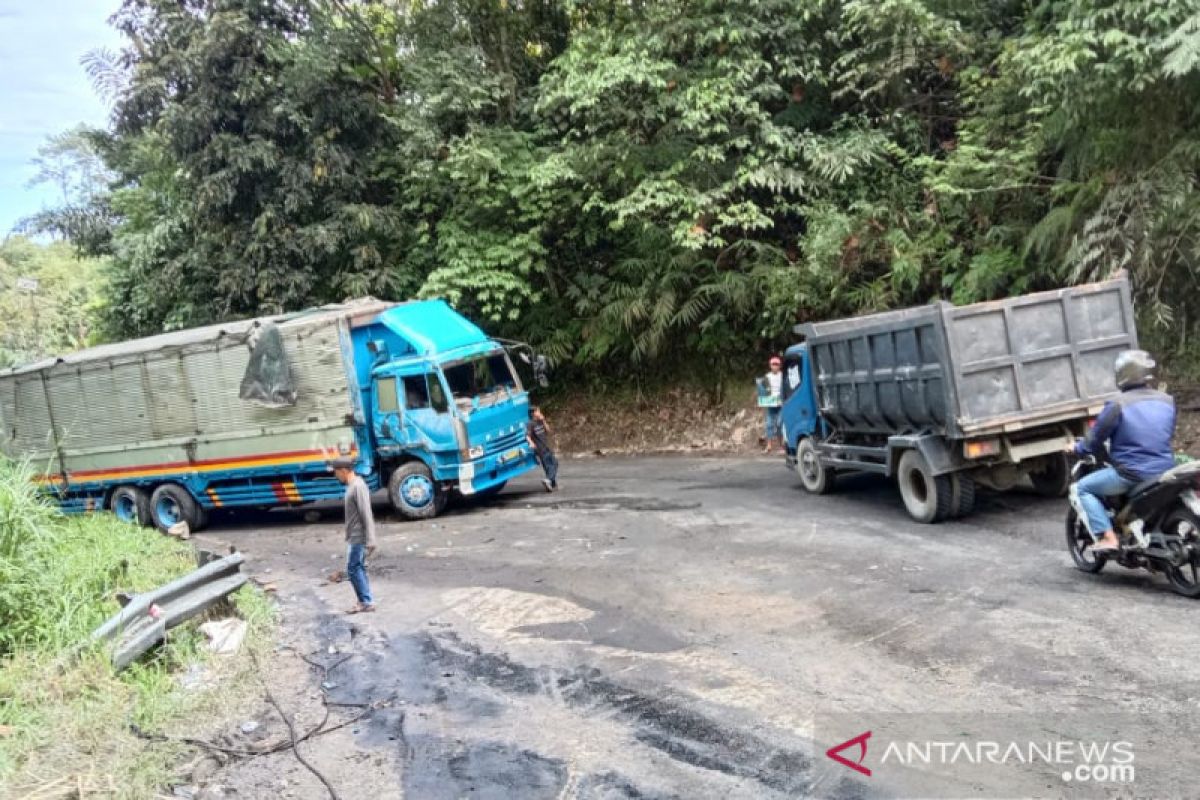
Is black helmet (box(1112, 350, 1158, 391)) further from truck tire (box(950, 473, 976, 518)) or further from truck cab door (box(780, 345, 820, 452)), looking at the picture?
truck cab door (box(780, 345, 820, 452))

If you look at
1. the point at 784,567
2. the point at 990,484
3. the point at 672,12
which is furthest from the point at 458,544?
the point at 672,12

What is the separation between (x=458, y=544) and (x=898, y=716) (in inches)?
270

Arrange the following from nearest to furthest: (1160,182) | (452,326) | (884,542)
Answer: (884,542) → (1160,182) → (452,326)

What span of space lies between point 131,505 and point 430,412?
21.1ft

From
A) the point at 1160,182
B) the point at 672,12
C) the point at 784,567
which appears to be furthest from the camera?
the point at 672,12

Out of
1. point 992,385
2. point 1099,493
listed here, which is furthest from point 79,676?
point 992,385

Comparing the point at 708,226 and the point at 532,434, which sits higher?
the point at 708,226

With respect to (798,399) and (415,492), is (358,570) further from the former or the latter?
(798,399)

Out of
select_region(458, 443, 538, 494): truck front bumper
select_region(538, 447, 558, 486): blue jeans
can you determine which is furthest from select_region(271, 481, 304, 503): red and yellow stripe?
select_region(538, 447, 558, 486): blue jeans

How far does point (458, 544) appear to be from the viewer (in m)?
10.5

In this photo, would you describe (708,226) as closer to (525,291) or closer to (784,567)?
(525,291)

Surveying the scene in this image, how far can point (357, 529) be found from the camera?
7.78m

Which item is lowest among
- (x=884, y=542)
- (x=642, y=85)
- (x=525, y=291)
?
(x=884, y=542)

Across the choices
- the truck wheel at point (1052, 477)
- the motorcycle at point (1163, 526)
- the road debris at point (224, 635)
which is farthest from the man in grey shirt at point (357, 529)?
the truck wheel at point (1052, 477)
